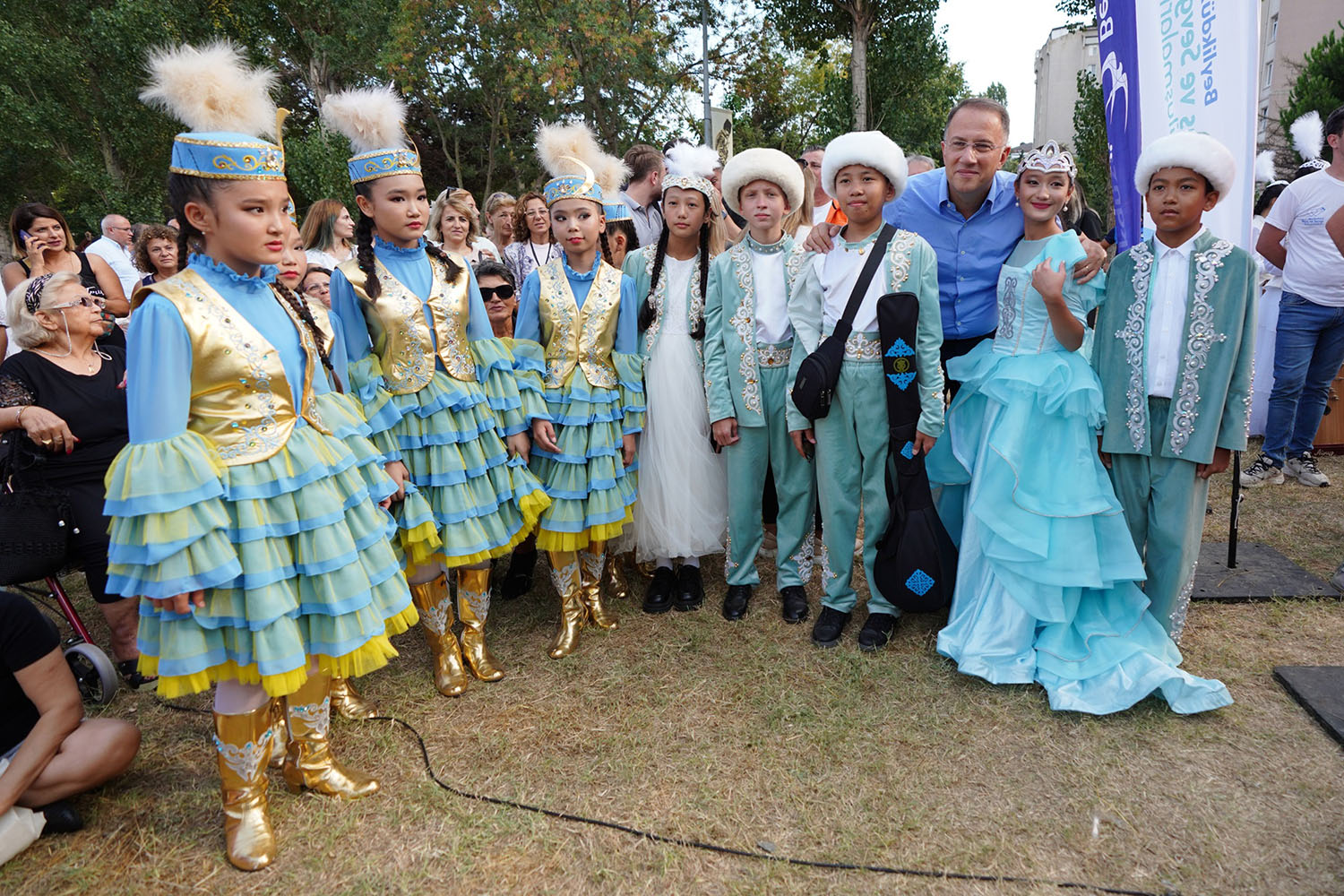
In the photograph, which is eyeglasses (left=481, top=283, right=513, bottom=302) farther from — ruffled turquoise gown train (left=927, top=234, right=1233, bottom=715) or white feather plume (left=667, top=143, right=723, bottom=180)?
ruffled turquoise gown train (left=927, top=234, right=1233, bottom=715)

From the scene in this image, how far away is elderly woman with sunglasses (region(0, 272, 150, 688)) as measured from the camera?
3277 mm

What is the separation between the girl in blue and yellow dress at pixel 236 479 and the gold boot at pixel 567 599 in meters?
1.22

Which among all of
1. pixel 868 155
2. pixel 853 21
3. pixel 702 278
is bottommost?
pixel 702 278

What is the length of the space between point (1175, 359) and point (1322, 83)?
56.6ft

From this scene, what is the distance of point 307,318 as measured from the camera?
2.53 m

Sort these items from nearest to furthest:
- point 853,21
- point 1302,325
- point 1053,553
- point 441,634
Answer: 1. point 1053,553
2. point 441,634
3. point 1302,325
4. point 853,21

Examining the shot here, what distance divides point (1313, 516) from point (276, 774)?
598 centimetres

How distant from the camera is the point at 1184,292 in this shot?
301cm

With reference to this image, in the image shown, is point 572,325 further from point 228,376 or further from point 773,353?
point 228,376

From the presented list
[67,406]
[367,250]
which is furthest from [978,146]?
[67,406]

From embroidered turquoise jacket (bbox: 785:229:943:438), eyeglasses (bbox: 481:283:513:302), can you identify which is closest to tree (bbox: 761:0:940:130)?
eyeglasses (bbox: 481:283:513:302)

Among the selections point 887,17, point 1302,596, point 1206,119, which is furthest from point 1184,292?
point 887,17

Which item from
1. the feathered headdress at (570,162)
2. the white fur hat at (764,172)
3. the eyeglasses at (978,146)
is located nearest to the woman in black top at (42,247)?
the feathered headdress at (570,162)

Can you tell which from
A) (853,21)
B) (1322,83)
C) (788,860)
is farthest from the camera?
(853,21)
